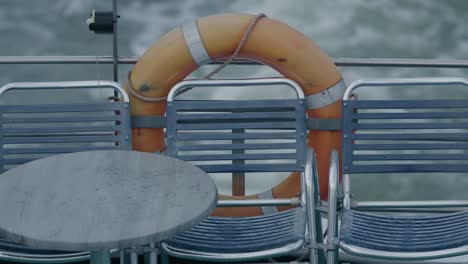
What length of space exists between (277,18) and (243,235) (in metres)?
7.16

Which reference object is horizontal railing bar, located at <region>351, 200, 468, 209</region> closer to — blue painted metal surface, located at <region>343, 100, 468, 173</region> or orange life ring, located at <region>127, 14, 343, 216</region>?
blue painted metal surface, located at <region>343, 100, 468, 173</region>

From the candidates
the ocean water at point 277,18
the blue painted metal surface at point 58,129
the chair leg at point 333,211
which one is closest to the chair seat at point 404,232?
the chair leg at point 333,211

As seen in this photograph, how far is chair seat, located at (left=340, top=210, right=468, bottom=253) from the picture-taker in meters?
2.53

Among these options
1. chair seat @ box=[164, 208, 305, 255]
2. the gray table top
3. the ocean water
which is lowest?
the ocean water

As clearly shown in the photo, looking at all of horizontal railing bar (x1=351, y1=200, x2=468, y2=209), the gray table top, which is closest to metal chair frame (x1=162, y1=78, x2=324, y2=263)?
horizontal railing bar (x1=351, y1=200, x2=468, y2=209)

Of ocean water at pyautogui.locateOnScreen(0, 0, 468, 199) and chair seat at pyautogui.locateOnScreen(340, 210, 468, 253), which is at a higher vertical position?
chair seat at pyautogui.locateOnScreen(340, 210, 468, 253)

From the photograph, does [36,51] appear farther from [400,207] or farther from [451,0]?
[400,207]

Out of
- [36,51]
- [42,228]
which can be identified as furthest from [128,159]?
[36,51]

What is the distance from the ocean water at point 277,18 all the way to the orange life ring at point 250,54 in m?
5.61

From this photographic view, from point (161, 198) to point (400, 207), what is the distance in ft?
3.00

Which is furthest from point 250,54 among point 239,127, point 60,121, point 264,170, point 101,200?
point 101,200

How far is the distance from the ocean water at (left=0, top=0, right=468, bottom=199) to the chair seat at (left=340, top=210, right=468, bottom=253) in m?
6.08

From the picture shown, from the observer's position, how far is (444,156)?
2936 mm

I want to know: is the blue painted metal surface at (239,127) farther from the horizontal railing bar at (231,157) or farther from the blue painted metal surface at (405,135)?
the blue painted metal surface at (405,135)
